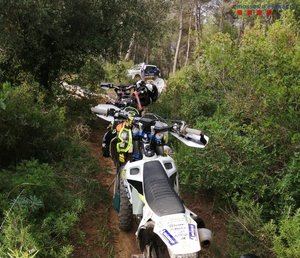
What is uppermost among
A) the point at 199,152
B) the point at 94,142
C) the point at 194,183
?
the point at 199,152

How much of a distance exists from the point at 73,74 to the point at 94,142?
2.57m

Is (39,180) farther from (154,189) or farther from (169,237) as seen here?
(169,237)

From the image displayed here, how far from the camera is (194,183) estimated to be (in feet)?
20.9

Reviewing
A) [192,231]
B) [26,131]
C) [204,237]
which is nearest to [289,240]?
[204,237]

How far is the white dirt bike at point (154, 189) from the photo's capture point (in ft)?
11.8

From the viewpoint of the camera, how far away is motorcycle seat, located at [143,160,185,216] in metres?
3.83

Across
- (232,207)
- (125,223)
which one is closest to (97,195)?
(125,223)

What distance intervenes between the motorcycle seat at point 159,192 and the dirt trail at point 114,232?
1467mm

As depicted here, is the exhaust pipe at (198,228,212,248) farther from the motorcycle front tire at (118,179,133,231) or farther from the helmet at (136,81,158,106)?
the helmet at (136,81,158,106)

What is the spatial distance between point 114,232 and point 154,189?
1936 mm

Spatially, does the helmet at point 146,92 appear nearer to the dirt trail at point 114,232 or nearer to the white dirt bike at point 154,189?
the dirt trail at point 114,232

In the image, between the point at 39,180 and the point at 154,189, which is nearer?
the point at 154,189

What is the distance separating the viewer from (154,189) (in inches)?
166

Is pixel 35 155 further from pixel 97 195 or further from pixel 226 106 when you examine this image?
pixel 226 106
